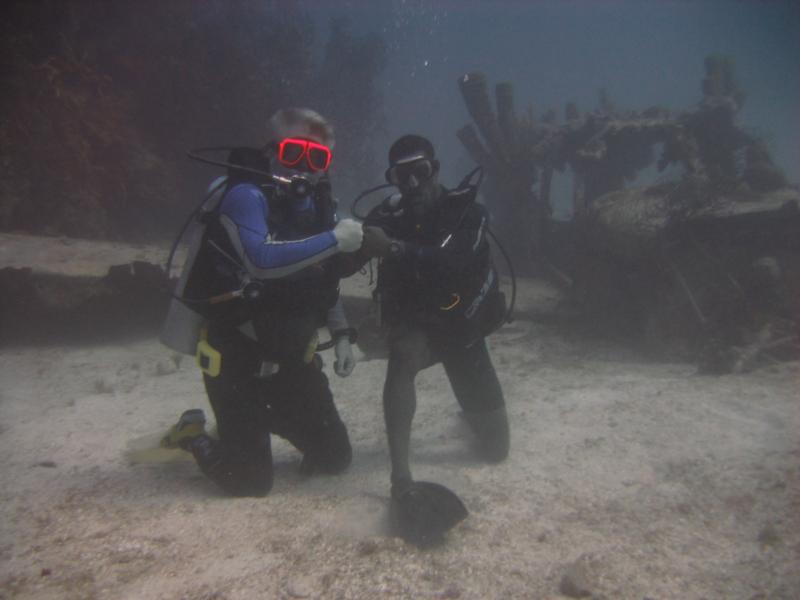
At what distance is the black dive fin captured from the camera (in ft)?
9.63

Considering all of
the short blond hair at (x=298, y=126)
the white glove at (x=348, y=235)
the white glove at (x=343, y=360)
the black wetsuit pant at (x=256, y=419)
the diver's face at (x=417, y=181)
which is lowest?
the black wetsuit pant at (x=256, y=419)

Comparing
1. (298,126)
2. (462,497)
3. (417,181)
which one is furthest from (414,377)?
(298,126)

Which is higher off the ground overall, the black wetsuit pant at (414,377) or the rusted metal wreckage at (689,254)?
the rusted metal wreckage at (689,254)

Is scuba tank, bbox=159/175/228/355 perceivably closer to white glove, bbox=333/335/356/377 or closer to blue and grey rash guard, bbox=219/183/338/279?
blue and grey rash guard, bbox=219/183/338/279

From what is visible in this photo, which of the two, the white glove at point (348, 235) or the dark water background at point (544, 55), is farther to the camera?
the dark water background at point (544, 55)

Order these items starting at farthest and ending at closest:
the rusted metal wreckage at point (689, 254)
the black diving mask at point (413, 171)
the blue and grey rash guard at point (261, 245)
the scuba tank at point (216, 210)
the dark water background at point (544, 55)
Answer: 1. the dark water background at point (544, 55)
2. the rusted metal wreckage at point (689, 254)
3. the black diving mask at point (413, 171)
4. the scuba tank at point (216, 210)
5. the blue and grey rash guard at point (261, 245)

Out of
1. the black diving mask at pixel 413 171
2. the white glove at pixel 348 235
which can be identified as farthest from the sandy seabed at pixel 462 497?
the black diving mask at pixel 413 171

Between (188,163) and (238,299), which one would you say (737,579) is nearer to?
(238,299)

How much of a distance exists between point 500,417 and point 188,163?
1123cm

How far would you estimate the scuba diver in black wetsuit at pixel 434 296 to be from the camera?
12.3 ft

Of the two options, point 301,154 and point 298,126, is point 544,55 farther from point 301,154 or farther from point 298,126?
point 301,154

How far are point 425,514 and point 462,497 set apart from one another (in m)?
0.71

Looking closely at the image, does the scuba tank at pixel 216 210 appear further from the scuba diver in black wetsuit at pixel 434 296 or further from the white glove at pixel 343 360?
the white glove at pixel 343 360

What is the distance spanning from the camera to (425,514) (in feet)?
9.75
